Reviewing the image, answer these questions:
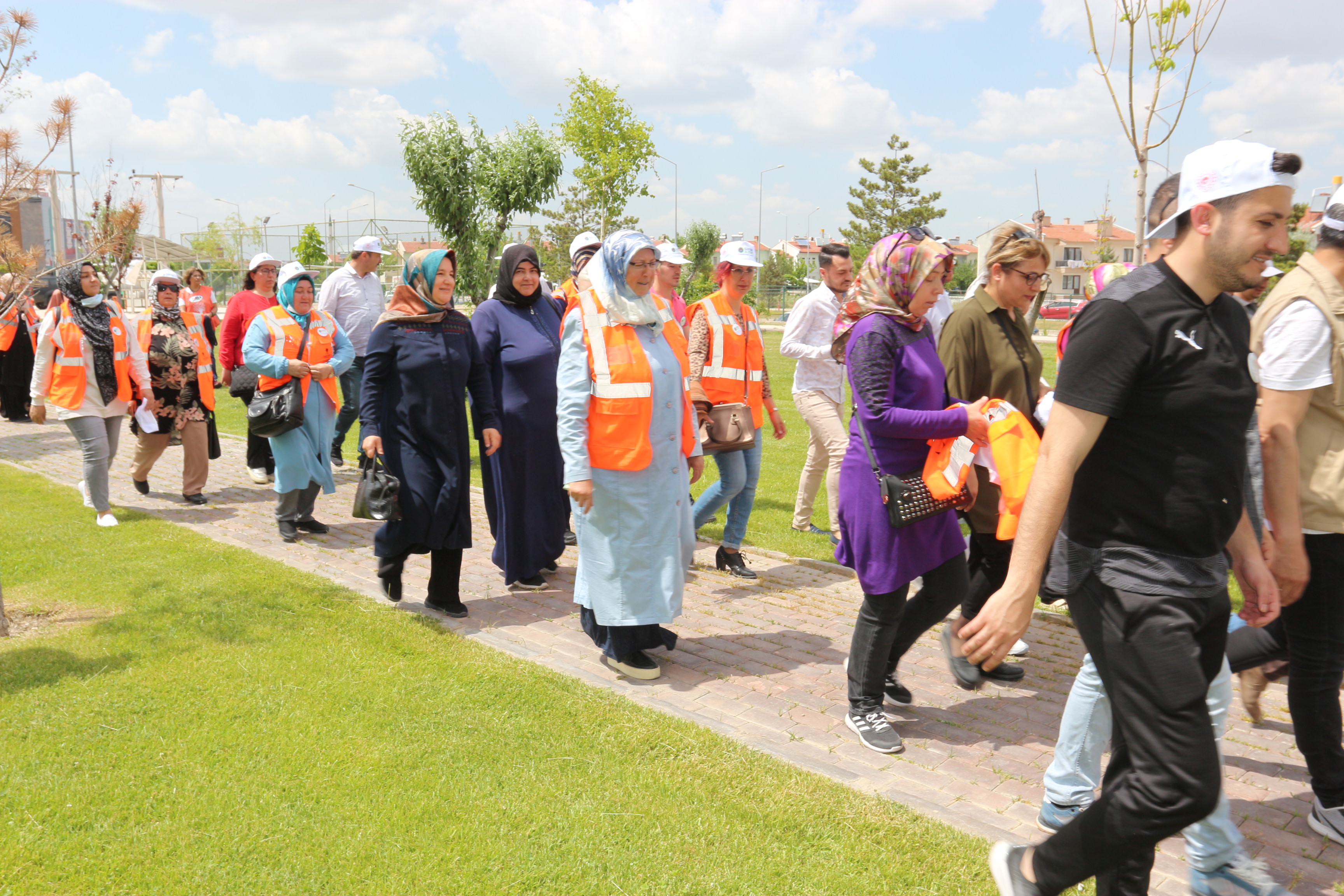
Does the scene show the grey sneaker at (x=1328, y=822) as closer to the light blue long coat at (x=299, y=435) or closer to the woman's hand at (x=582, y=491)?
the woman's hand at (x=582, y=491)

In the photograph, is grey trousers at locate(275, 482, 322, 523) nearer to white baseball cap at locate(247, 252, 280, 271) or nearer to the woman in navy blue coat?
the woman in navy blue coat

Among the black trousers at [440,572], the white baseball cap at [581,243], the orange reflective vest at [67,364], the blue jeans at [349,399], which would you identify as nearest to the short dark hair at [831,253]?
the white baseball cap at [581,243]

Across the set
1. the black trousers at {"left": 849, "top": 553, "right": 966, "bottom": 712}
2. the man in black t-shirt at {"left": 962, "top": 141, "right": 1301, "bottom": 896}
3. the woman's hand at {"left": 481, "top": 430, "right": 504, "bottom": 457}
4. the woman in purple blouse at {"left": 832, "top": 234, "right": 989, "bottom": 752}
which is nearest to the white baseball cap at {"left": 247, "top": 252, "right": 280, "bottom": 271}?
the woman's hand at {"left": 481, "top": 430, "right": 504, "bottom": 457}

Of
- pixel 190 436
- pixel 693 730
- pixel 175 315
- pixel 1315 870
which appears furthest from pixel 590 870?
pixel 175 315

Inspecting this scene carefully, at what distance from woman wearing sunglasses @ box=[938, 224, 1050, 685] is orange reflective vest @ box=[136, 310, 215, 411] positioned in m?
7.16

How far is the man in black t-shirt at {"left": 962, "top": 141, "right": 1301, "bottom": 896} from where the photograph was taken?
2.37m

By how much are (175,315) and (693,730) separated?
7.57 meters

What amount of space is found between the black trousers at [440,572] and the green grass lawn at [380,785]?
0.49m

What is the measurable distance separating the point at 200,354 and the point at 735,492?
577cm

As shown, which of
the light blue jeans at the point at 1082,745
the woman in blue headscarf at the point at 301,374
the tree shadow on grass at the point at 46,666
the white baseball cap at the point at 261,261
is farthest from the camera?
the white baseball cap at the point at 261,261

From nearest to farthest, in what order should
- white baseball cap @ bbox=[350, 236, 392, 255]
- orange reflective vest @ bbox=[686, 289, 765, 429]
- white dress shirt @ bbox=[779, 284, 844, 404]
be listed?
orange reflective vest @ bbox=[686, 289, 765, 429] → white dress shirt @ bbox=[779, 284, 844, 404] → white baseball cap @ bbox=[350, 236, 392, 255]

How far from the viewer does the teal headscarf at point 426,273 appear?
5.85 m

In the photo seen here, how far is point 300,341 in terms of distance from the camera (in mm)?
8047

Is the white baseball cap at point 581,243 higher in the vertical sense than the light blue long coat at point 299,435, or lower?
higher
